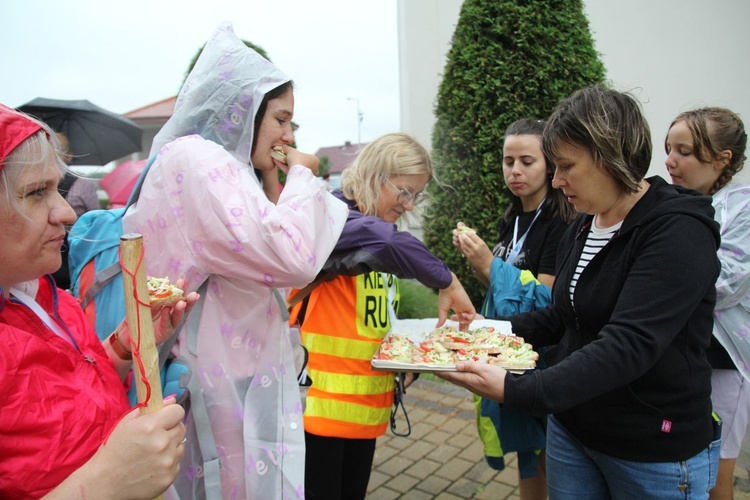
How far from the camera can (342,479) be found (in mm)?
2539

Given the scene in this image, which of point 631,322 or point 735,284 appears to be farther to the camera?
point 735,284

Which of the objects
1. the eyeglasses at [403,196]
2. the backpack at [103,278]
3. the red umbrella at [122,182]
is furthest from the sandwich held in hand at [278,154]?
the red umbrella at [122,182]

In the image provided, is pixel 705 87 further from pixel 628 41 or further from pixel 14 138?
pixel 14 138

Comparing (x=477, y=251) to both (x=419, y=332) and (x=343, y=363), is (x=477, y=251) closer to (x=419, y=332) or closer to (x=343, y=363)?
(x=419, y=332)

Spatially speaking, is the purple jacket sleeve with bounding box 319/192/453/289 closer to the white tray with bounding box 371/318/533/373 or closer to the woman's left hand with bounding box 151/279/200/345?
the white tray with bounding box 371/318/533/373

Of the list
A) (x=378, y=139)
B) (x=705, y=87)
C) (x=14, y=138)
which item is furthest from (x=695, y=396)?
(x=705, y=87)

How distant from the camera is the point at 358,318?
2.43 m

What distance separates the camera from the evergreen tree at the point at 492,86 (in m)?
5.23

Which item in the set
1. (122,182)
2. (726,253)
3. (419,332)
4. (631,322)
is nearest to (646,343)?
(631,322)

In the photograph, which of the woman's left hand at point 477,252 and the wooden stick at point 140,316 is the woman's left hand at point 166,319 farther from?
the woman's left hand at point 477,252

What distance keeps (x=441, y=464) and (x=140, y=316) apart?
346cm

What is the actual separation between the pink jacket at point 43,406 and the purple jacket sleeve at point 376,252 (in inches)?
42.7

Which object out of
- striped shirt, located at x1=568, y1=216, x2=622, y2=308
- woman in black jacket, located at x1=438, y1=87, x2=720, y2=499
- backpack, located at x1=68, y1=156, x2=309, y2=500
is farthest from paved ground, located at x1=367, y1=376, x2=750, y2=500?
backpack, located at x1=68, y1=156, x2=309, y2=500

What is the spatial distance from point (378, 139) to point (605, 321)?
1.43 metres
